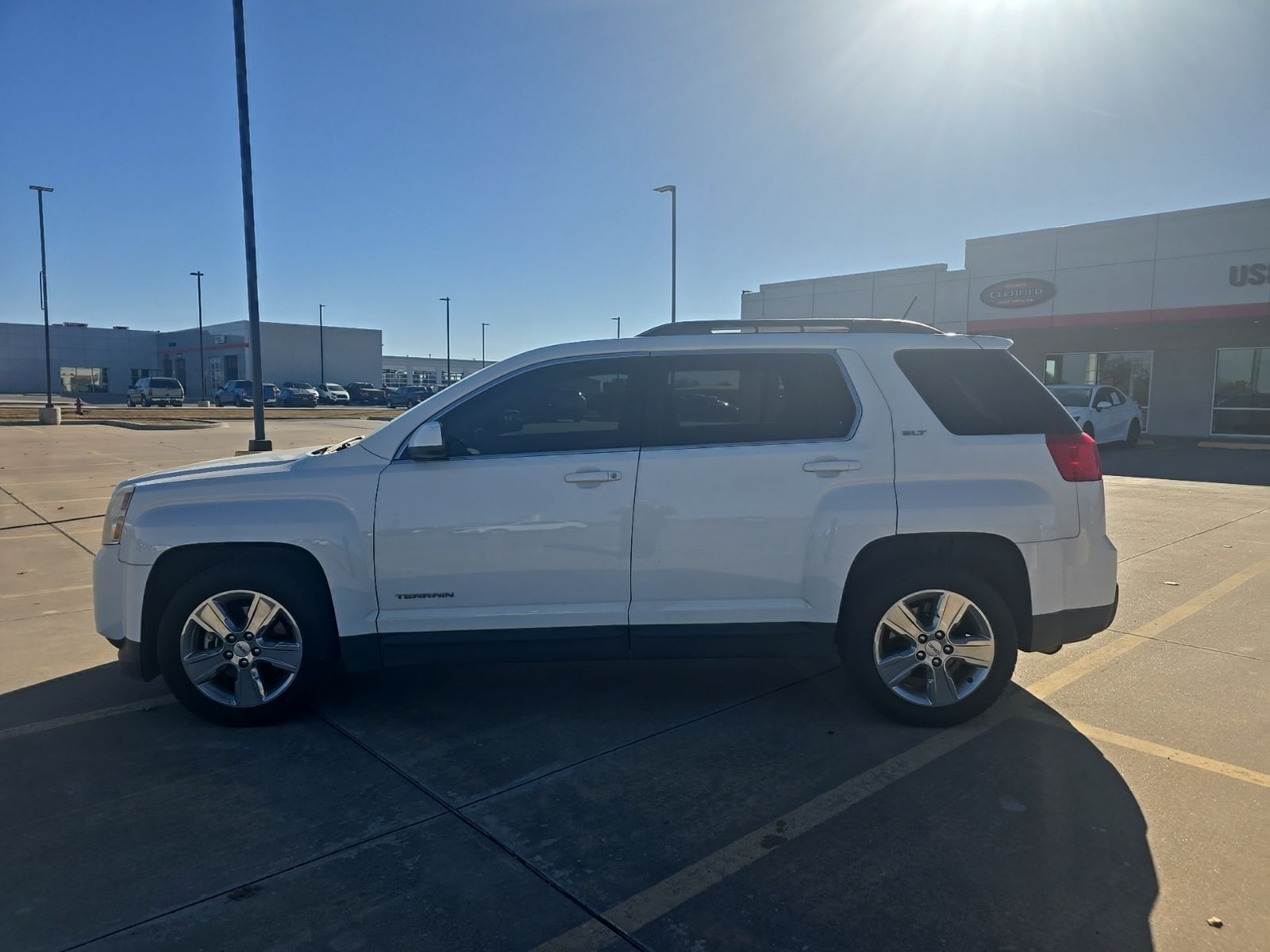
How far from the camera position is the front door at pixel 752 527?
13.3 ft

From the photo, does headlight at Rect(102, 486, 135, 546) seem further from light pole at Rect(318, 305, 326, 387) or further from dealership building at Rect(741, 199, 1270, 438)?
light pole at Rect(318, 305, 326, 387)

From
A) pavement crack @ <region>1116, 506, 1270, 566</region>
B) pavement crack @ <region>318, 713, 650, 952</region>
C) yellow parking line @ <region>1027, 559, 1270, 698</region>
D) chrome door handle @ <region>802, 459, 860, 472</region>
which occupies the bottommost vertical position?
pavement crack @ <region>318, 713, 650, 952</region>

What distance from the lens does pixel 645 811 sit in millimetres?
3357

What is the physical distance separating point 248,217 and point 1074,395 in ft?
57.6

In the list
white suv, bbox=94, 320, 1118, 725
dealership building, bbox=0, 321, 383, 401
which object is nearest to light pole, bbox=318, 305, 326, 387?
dealership building, bbox=0, 321, 383, 401

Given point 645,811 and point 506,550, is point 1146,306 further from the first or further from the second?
point 645,811

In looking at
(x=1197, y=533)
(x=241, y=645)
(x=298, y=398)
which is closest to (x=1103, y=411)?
(x=1197, y=533)

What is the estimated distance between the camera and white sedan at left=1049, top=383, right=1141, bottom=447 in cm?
Result: 1855

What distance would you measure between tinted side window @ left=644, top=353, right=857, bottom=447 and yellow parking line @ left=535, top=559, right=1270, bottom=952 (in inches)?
59.4

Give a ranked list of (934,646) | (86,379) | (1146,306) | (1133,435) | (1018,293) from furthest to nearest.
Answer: (86,379), (1018,293), (1146,306), (1133,435), (934,646)

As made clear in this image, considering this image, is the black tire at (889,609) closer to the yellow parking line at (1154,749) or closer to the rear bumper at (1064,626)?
the rear bumper at (1064,626)

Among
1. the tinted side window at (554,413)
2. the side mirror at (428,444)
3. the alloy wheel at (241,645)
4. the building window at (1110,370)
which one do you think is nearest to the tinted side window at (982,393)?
the tinted side window at (554,413)

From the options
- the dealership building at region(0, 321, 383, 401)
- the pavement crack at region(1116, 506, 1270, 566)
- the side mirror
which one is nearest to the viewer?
the side mirror

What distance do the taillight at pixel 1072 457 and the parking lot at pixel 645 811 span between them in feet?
3.97
